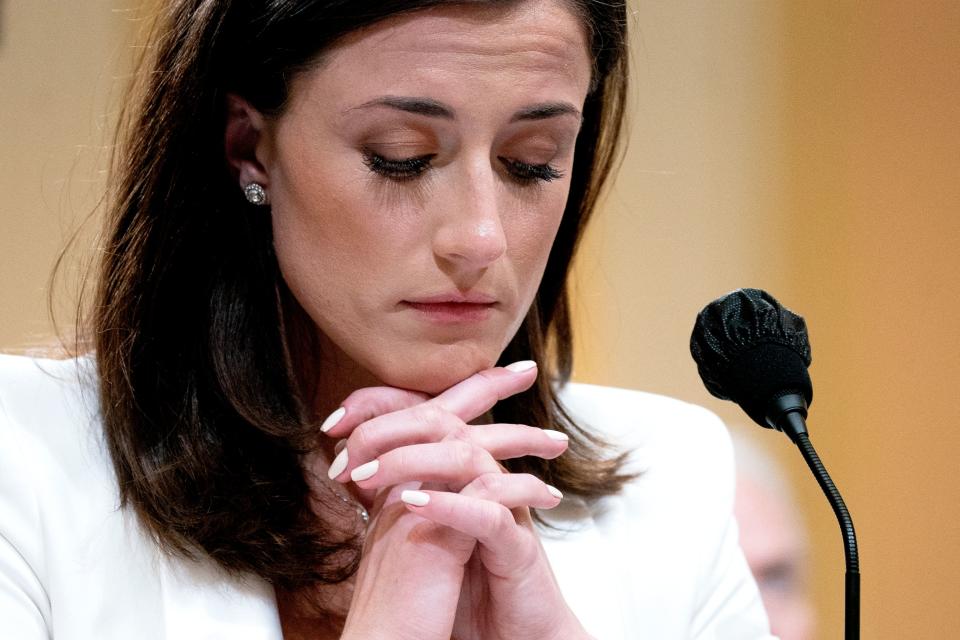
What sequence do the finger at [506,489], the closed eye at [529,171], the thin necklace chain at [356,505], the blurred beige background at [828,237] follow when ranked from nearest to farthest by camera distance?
the finger at [506,489]
the closed eye at [529,171]
the thin necklace chain at [356,505]
the blurred beige background at [828,237]

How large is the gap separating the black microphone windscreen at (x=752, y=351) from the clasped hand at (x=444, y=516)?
22 cm

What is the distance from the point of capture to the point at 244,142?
1.50 meters

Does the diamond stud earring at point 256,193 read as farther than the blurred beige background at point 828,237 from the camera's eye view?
No

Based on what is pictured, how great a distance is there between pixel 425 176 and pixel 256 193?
0.80 ft

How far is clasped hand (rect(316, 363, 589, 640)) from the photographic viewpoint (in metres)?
1.29

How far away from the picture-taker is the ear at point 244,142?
1471 mm

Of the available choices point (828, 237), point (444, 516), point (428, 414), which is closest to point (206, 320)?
point (428, 414)

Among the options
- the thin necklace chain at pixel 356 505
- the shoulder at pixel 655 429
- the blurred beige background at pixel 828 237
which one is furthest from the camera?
the blurred beige background at pixel 828 237

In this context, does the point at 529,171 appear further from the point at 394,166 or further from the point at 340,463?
the point at 340,463

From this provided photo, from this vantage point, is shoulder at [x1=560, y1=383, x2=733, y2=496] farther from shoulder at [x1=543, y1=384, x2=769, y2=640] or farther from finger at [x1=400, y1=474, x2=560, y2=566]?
finger at [x1=400, y1=474, x2=560, y2=566]

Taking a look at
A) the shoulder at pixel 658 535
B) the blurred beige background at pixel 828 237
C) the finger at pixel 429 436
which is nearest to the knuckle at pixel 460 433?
the finger at pixel 429 436

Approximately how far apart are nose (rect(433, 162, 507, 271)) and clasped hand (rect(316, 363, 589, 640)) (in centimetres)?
16

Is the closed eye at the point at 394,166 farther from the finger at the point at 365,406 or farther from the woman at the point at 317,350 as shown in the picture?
the finger at the point at 365,406

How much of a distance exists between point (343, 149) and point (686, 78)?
1.70m
